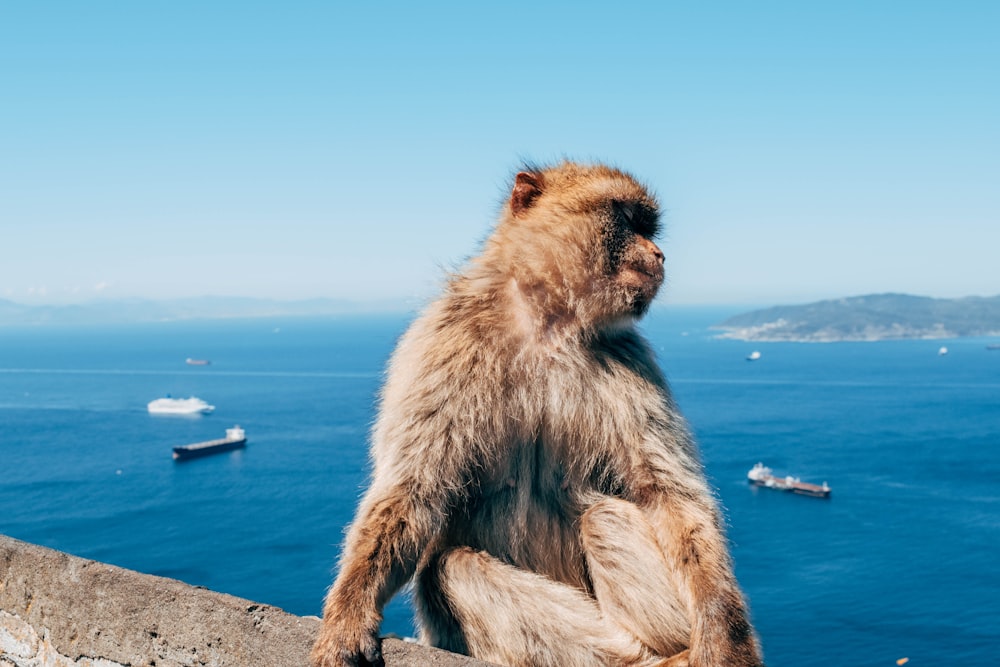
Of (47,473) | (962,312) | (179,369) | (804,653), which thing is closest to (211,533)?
(47,473)

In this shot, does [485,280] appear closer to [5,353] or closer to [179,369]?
[179,369]

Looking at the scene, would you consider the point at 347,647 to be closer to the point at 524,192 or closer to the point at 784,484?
the point at 524,192

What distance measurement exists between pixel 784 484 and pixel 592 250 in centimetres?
4152

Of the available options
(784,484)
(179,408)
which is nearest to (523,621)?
(784,484)

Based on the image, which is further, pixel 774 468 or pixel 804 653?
pixel 774 468

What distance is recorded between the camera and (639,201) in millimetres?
2867

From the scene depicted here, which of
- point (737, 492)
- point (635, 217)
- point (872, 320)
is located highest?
point (635, 217)

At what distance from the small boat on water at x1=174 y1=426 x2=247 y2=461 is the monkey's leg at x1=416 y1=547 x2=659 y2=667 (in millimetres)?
49387

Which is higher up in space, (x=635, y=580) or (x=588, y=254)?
(x=588, y=254)

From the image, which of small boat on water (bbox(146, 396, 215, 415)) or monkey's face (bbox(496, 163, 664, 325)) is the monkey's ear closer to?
monkey's face (bbox(496, 163, 664, 325))

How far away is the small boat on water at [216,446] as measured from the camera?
48781 millimetres

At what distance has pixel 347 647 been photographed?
7.19 ft

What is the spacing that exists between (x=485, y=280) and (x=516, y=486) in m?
0.69

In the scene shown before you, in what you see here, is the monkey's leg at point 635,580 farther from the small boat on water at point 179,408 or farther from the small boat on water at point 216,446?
the small boat on water at point 179,408
